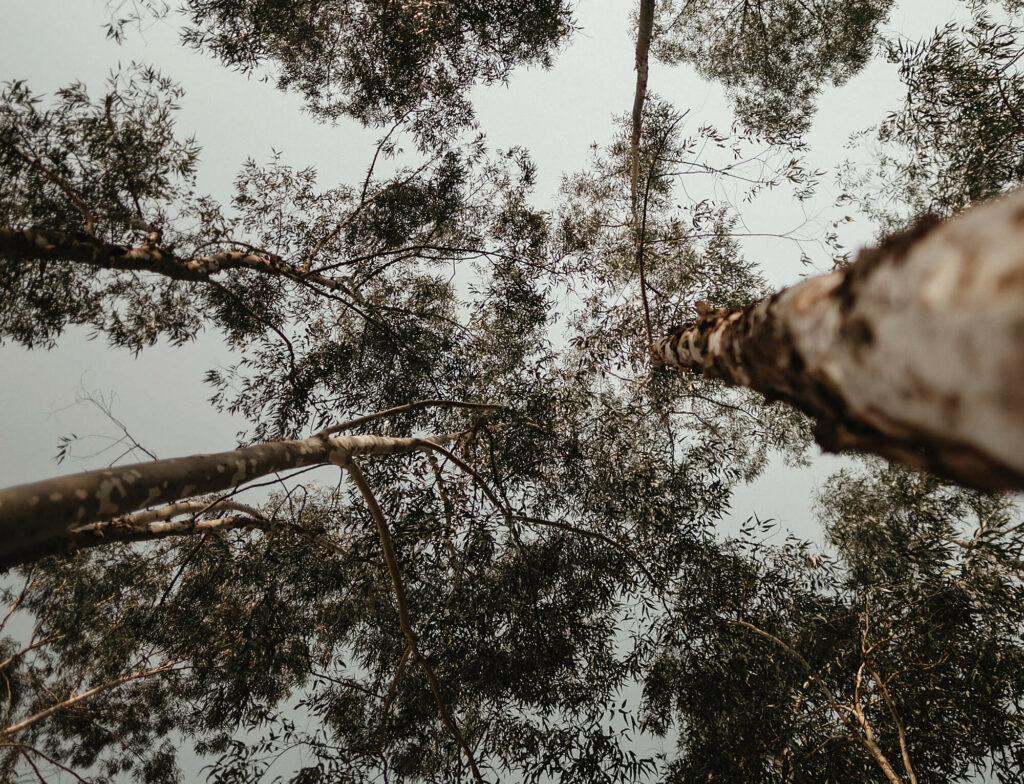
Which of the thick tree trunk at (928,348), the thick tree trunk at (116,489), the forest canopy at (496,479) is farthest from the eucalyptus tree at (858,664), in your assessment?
the thick tree trunk at (116,489)

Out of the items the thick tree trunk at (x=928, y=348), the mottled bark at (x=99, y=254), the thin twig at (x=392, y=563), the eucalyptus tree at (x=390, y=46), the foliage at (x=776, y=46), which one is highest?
the foliage at (x=776, y=46)

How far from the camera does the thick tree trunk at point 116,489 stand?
151 centimetres

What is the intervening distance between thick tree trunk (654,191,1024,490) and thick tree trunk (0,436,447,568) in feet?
7.40

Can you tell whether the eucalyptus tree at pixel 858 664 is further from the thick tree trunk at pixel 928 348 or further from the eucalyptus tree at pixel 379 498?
the thick tree trunk at pixel 928 348

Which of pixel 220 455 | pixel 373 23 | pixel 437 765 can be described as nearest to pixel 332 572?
pixel 437 765

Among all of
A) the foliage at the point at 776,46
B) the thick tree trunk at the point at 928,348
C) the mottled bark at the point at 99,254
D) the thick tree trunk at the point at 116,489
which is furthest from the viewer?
the foliage at the point at 776,46

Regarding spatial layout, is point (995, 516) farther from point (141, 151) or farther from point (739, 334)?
point (141, 151)

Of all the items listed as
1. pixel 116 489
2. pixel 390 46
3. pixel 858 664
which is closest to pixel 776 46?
pixel 390 46

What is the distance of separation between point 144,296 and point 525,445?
468cm

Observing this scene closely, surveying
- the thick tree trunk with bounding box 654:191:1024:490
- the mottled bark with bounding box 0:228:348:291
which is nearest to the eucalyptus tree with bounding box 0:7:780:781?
the mottled bark with bounding box 0:228:348:291

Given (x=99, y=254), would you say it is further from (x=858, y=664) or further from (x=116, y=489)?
(x=858, y=664)

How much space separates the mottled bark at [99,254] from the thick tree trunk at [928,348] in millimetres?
4148

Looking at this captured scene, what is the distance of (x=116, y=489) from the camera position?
5.86ft

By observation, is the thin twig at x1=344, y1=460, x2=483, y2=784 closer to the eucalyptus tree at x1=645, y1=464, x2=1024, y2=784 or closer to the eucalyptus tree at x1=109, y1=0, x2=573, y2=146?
the eucalyptus tree at x1=645, y1=464, x2=1024, y2=784
